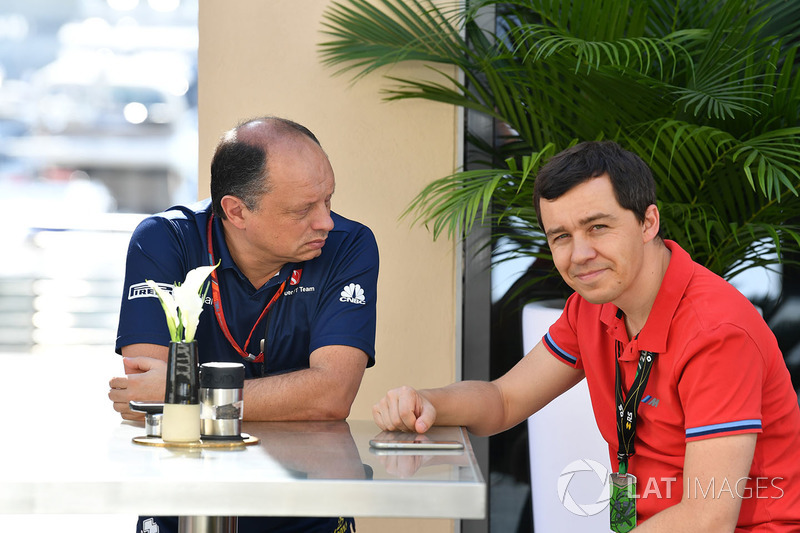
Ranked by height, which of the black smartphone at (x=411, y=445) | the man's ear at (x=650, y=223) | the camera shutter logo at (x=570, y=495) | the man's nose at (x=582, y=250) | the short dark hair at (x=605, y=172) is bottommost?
the camera shutter logo at (x=570, y=495)

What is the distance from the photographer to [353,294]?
2.14 m

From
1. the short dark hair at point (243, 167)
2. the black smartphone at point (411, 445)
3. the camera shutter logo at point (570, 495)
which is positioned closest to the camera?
the black smartphone at point (411, 445)

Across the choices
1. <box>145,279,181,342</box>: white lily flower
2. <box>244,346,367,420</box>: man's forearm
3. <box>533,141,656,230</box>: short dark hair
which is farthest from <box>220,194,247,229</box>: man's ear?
<box>533,141,656,230</box>: short dark hair

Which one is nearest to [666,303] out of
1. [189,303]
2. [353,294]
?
[353,294]

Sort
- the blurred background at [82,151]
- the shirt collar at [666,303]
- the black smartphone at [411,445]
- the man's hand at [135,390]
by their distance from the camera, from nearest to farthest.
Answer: the black smartphone at [411,445] → the shirt collar at [666,303] → the man's hand at [135,390] → the blurred background at [82,151]

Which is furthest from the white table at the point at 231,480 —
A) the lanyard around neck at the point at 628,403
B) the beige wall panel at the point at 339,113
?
the beige wall panel at the point at 339,113

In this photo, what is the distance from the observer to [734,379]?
158cm

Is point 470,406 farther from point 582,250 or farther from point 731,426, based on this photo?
point 731,426

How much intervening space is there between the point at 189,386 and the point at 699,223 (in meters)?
1.78

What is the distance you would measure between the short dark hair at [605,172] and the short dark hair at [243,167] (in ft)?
2.22

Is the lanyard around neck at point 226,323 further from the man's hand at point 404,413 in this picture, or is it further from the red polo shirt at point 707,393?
the red polo shirt at point 707,393

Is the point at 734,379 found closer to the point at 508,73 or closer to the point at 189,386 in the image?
the point at 189,386

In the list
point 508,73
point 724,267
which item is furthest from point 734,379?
point 508,73

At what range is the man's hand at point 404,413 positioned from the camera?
5.71ft
